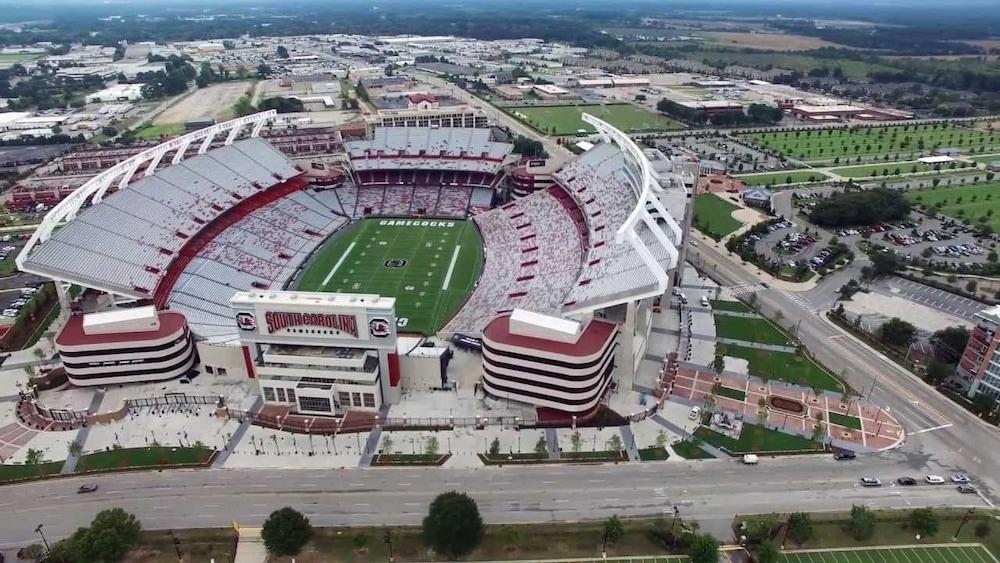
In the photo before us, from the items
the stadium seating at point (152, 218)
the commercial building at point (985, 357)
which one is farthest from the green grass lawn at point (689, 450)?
the stadium seating at point (152, 218)

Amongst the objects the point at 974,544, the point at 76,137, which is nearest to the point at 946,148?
the point at 974,544

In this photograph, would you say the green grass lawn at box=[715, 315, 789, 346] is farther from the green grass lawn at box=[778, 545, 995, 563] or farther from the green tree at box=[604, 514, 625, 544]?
the green tree at box=[604, 514, 625, 544]

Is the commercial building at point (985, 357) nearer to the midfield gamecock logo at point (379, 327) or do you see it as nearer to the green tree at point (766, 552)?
the green tree at point (766, 552)

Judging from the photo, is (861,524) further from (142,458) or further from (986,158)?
(986,158)

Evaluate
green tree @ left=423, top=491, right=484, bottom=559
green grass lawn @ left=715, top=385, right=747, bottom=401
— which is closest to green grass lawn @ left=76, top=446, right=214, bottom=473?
green tree @ left=423, top=491, right=484, bottom=559

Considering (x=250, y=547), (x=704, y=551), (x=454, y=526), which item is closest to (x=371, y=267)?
(x=250, y=547)
